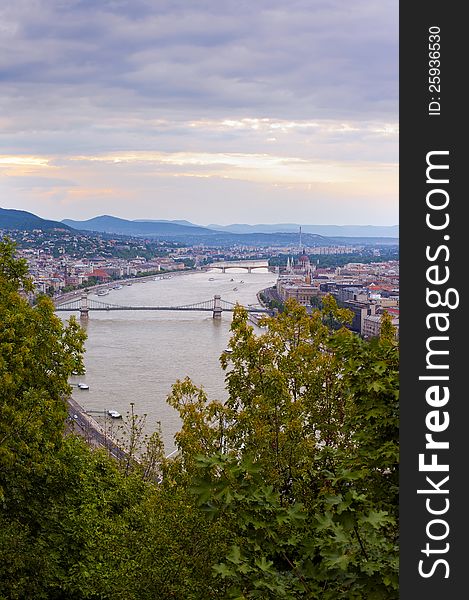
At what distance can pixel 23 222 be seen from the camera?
352 ft

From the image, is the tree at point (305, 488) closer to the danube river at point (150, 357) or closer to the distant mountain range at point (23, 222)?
the danube river at point (150, 357)

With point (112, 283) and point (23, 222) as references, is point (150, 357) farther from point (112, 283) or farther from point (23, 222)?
point (23, 222)

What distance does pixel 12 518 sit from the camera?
5586mm

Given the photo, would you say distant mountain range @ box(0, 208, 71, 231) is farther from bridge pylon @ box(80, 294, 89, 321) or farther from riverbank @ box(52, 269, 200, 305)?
bridge pylon @ box(80, 294, 89, 321)

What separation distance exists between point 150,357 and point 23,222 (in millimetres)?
88693

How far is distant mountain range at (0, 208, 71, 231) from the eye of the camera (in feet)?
343

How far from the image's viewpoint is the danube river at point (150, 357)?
1828 cm

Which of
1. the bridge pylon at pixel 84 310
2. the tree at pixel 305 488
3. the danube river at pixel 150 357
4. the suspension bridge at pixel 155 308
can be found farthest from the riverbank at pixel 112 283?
the tree at pixel 305 488

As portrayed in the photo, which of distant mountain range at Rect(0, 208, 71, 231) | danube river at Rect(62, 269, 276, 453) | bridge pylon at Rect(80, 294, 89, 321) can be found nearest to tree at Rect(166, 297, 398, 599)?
danube river at Rect(62, 269, 276, 453)

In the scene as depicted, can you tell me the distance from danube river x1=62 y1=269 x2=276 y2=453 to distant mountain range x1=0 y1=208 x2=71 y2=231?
61360 millimetres

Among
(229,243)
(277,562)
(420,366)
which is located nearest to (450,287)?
(420,366)

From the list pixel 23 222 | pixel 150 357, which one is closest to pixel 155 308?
pixel 150 357

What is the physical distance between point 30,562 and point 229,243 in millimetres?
141384

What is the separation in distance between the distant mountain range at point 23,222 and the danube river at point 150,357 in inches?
2416
